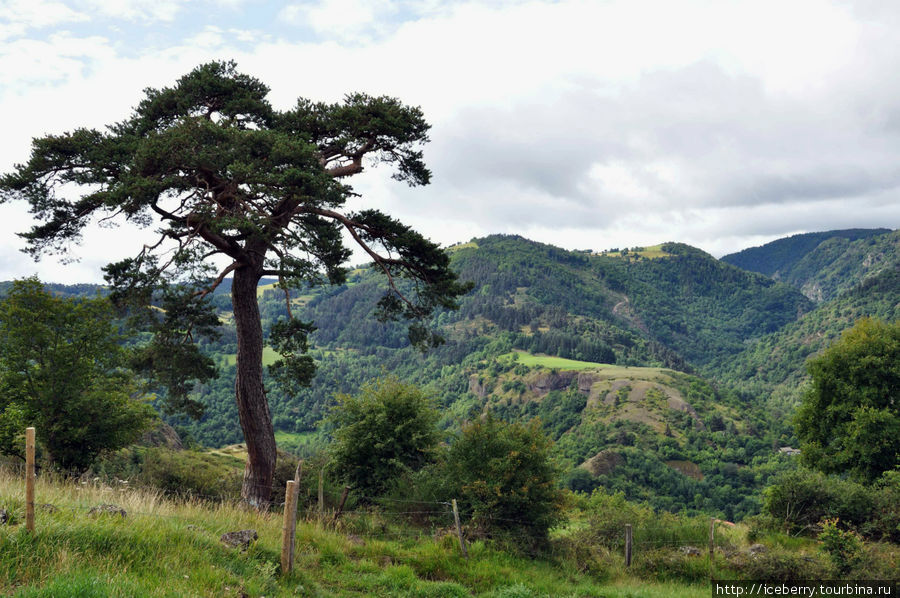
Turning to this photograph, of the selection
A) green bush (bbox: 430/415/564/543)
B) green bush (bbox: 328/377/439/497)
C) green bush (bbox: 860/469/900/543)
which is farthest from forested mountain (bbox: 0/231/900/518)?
green bush (bbox: 860/469/900/543)

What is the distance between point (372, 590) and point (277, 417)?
467 feet

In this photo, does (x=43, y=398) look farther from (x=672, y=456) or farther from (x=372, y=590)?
(x=672, y=456)

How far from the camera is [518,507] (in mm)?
11586

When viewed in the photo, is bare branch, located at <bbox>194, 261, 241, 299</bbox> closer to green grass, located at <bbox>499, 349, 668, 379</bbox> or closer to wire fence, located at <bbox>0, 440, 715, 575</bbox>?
wire fence, located at <bbox>0, 440, 715, 575</bbox>

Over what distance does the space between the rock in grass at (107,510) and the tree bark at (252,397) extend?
4.82 metres

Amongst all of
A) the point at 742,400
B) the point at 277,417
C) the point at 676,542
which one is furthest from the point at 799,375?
the point at 676,542

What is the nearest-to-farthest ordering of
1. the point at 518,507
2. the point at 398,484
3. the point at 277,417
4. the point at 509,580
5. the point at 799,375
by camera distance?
the point at 509,580 → the point at 518,507 → the point at 398,484 → the point at 277,417 → the point at 799,375

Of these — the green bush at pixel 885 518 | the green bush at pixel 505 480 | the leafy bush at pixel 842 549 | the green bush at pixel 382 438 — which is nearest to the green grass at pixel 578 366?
the green bush at pixel 885 518

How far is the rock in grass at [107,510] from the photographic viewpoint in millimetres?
7312

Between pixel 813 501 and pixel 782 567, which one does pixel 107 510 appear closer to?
pixel 782 567

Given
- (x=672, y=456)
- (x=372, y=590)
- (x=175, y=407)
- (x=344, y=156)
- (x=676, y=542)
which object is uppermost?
(x=344, y=156)

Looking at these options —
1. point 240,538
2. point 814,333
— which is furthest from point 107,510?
point 814,333

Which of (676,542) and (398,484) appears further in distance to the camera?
(398,484)

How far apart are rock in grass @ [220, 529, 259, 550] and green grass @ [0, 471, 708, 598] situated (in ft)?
0.41
